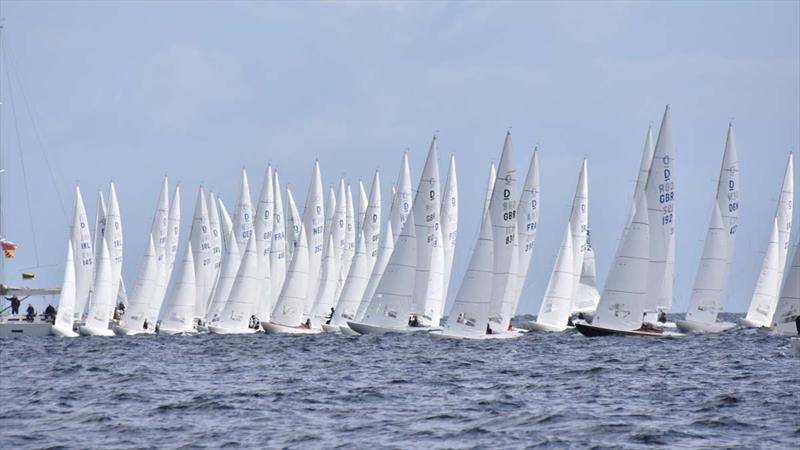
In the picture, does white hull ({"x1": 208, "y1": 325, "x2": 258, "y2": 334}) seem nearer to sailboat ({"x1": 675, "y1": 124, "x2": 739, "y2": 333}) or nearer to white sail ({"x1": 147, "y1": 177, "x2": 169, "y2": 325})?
white sail ({"x1": 147, "y1": 177, "x2": 169, "y2": 325})

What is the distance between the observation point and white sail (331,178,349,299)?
8375cm

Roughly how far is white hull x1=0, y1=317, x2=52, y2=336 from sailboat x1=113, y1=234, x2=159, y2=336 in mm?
3566

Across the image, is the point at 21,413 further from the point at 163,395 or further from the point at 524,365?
the point at 524,365

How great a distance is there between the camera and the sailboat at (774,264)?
75.4 meters

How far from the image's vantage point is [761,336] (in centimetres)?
6819

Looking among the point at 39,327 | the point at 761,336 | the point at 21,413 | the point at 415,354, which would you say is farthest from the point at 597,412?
the point at 39,327

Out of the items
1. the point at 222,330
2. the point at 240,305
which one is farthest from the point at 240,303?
the point at 222,330

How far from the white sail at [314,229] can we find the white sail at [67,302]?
46.0ft

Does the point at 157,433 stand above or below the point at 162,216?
below

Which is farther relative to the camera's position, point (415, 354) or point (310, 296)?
point (310, 296)

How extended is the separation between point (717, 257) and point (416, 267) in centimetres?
1676

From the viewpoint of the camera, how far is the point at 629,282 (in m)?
58.2

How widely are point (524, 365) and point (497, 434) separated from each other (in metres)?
17.5

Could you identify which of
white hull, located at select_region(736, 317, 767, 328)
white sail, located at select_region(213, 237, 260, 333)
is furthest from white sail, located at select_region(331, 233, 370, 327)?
white hull, located at select_region(736, 317, 767, 328)
